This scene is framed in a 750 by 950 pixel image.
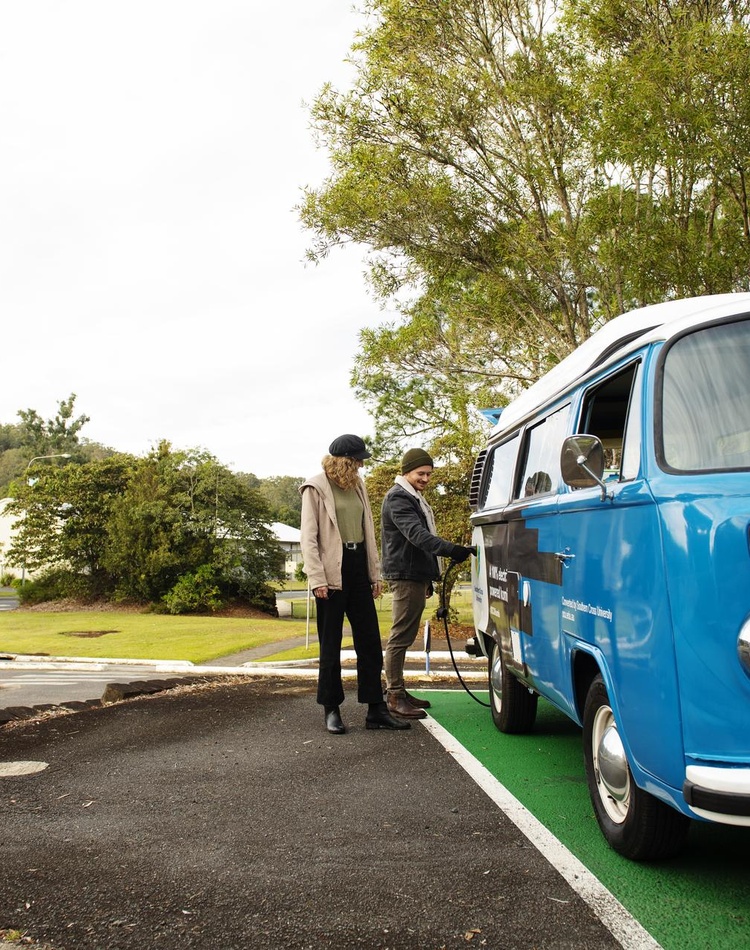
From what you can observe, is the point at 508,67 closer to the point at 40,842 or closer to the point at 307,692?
the point at 307,692

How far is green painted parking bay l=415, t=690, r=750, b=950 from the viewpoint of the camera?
296 cm

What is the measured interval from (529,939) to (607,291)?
1413cm

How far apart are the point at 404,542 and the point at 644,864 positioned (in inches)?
150

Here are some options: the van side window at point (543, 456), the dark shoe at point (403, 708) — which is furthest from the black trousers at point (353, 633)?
the van side window at point (543, 456)

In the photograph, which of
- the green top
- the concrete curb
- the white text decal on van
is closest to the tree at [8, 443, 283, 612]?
the concrete curb

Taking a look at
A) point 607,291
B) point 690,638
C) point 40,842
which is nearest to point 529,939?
point 690,638

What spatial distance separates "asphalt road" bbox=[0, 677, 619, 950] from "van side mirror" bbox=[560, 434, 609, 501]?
1.56 meters

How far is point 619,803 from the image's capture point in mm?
3678

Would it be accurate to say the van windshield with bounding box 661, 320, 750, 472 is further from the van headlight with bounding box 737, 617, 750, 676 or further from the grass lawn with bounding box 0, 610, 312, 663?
the grass lawn with bounding box 0, 610, 312, 663

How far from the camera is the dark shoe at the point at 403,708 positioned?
276 inches

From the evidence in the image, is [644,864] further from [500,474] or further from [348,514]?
[348,514]

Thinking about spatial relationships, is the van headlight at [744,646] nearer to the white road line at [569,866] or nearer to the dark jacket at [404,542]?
the white road line at [569,866]

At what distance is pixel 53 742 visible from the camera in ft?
20.3

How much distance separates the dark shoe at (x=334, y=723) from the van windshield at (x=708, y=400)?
13.4ft
